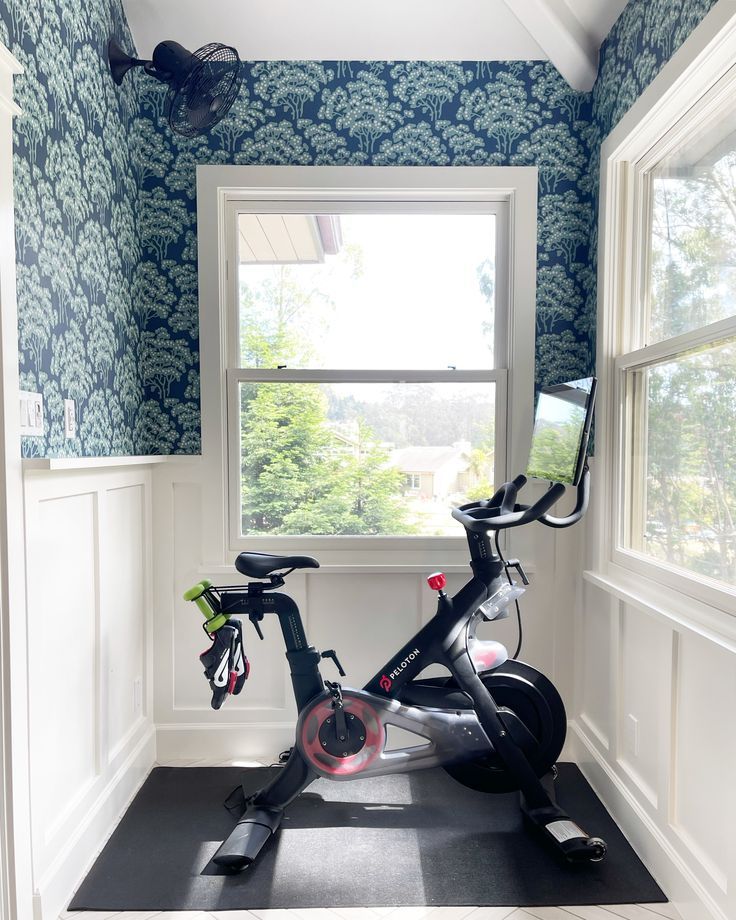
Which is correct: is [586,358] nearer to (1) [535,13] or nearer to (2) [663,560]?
(2) [663,560]

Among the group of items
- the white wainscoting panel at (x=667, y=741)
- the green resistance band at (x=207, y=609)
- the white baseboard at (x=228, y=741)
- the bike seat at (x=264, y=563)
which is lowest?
the white baseboard at (x=228, y=741)

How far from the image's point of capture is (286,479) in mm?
2699

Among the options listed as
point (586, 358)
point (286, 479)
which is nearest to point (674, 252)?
point (586, 358)

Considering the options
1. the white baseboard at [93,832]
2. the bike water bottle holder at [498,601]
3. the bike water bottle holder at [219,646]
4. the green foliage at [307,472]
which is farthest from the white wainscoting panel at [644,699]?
the white baseboard at [93,832]

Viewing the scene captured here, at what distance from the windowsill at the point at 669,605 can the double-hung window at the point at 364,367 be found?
0.62 meters

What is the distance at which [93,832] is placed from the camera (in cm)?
199

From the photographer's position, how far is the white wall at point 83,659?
1.67 m

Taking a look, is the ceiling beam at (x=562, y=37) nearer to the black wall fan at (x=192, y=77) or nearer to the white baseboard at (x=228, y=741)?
the black wall fan at (x=192, y=77)

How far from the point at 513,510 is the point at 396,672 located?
68cm

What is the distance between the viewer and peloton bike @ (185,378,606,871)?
81.1 inches

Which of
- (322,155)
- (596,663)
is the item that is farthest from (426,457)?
(322,155)

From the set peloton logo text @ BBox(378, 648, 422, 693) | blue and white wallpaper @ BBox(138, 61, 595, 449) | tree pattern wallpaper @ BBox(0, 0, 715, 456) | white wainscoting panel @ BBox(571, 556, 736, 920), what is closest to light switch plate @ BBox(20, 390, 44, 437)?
tree pattern wallpaper @ BBox(0, 0, 715, 456)

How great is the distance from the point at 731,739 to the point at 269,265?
2267mm

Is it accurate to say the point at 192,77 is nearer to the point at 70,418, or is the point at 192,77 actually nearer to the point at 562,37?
the point at 70,418
